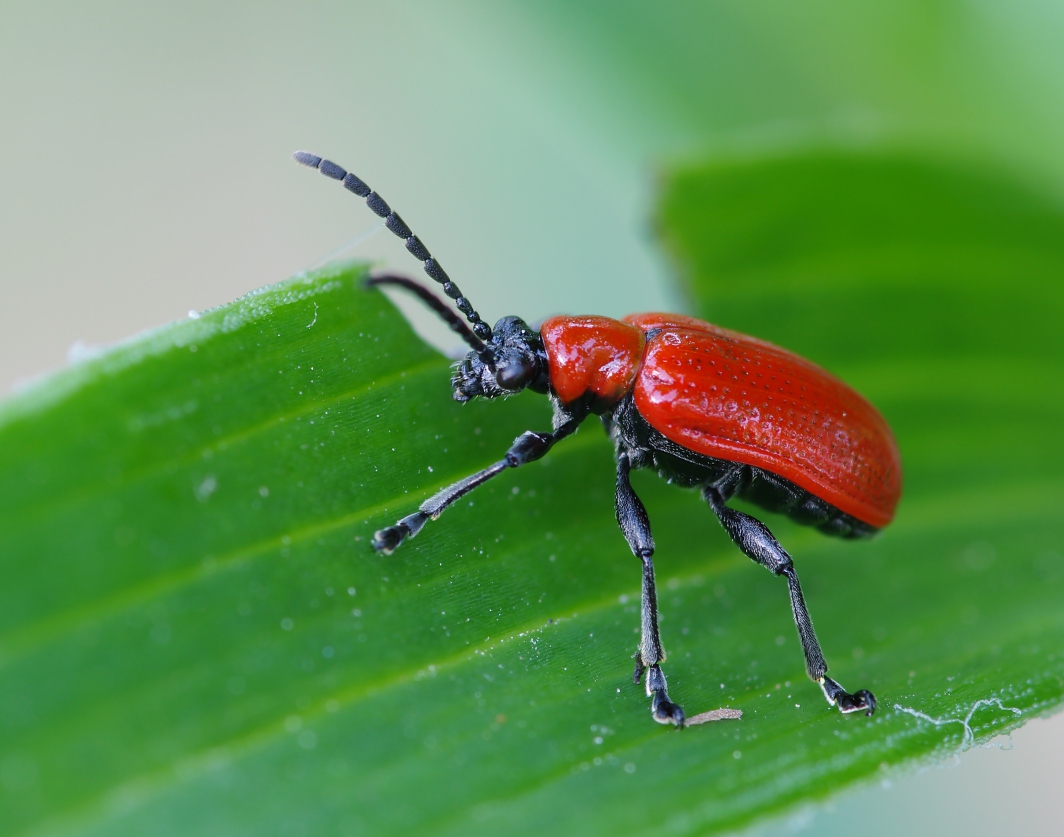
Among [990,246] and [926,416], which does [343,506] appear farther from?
[990,246]

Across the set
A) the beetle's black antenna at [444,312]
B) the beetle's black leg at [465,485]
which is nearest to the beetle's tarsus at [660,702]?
the beetle's black leg at [465,485]

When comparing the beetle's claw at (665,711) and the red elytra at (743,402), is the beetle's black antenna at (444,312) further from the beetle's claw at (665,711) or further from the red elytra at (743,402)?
the beetle's claw at (665,711)

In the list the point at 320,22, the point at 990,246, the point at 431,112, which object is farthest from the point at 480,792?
the point at 320,22

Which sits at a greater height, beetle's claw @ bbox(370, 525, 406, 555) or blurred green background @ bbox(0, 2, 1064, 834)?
blurred green background @ bbox(0, 2, 1064, 834)

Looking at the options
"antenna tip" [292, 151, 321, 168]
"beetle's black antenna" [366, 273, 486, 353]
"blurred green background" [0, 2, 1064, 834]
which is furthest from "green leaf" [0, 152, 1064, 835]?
"blurred green background" [0, 2, 1064, 834]

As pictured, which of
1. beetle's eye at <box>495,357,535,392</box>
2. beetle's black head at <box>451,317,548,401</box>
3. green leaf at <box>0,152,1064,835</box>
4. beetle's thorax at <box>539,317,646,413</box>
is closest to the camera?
green leaf at <box>0,152,1064,835</box>

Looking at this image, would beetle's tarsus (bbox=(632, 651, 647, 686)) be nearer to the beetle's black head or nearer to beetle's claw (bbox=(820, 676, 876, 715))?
beetle's claw (bbox=(820, 676, 876, 715))

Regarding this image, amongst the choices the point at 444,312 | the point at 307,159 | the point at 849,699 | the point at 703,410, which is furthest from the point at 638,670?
the point at 307,159

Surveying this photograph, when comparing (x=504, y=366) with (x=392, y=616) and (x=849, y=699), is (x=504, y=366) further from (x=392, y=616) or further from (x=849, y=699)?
(x=849, y=699)

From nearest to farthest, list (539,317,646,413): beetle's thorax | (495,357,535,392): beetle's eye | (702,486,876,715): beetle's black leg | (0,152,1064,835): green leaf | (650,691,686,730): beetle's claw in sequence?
(0,152,1064,835): green leaf → (650,691,686,730): beetle's claw → (702,486,876,715): beetle's black leg → (495,357,535,392): beetle's eye → (539,317,646,413): beetle's thorax
